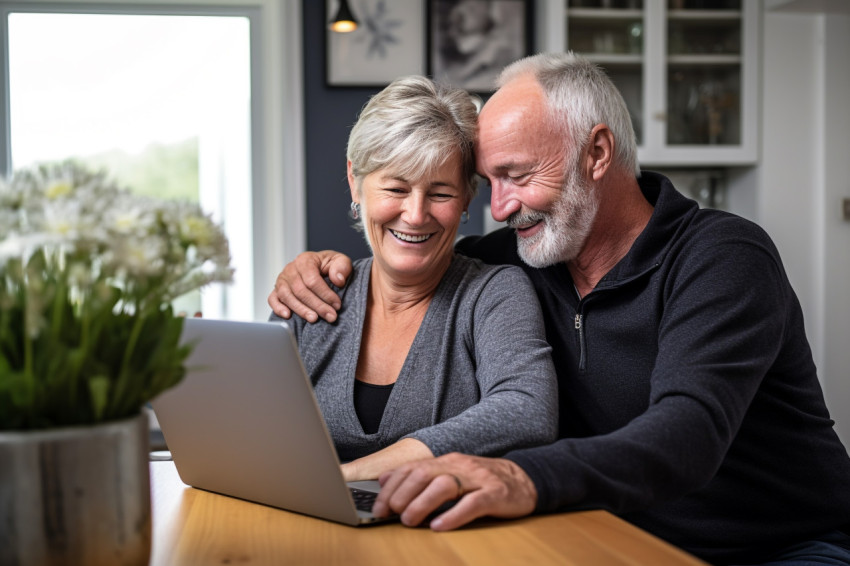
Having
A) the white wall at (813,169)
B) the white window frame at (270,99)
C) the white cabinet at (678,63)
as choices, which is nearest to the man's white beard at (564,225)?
the white cabinet at (678,63)

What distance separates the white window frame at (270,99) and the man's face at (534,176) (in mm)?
2135

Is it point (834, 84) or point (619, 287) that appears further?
point (834, 84)

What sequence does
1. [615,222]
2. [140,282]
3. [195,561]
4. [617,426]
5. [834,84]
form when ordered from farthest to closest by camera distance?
[834,84], [615,222], [617,426], [195,561], [140,282]

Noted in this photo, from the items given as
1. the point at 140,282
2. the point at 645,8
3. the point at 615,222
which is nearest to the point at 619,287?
the point at 615,222

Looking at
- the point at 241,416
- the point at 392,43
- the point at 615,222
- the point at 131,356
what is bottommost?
the point at 241,416

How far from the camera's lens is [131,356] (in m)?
0.71

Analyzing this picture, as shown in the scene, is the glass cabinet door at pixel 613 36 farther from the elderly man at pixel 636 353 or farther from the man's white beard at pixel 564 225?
the man's white beard at pixel 564 225

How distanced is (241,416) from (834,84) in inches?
133

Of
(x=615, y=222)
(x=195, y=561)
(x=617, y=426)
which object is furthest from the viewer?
(x=615, y=222)

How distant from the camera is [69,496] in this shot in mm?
678

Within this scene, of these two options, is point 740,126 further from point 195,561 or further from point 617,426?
point 195,561

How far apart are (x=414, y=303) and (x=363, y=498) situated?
659mm

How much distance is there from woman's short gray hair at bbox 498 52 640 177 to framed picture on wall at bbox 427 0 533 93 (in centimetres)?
210

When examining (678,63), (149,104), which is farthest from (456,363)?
(149,104)
